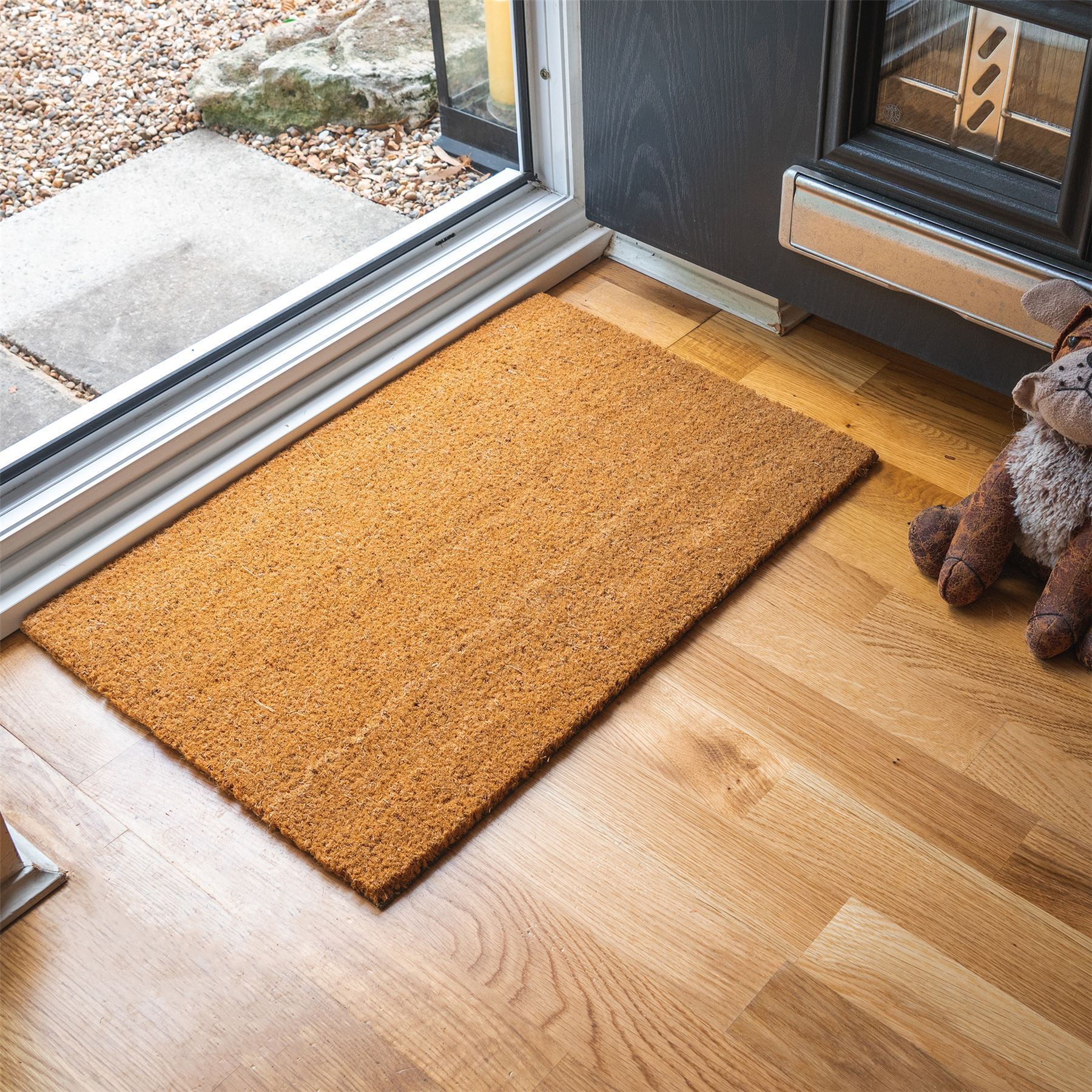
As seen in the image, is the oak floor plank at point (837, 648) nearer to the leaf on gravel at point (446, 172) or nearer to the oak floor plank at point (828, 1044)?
the oak floor plank at point (828, 1044)

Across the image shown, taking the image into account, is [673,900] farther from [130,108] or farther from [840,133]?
[130,108]

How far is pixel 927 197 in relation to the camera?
1379mm

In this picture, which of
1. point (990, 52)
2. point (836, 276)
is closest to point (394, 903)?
point (836, 276)

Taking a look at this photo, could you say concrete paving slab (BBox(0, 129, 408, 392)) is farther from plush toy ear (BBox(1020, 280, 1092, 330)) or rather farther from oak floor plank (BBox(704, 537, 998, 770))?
plush toy ear (BBox(1020, 280, 1092, 330))

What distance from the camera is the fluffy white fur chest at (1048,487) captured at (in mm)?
1259

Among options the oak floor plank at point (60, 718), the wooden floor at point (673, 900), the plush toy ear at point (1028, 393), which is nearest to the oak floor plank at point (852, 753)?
the wooden floor at point (673, 900)

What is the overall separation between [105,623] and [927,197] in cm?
105

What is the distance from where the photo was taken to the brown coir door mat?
124 cm

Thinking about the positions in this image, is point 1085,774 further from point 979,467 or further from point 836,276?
point 836,276

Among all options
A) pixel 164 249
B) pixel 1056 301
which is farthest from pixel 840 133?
pixel 164 249

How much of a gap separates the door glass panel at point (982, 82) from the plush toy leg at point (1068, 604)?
1.29ft

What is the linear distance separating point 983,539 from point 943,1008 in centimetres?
50

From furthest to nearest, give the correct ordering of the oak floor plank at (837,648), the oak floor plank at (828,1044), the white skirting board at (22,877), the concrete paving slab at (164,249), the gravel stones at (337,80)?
the gravel stones at (337,80) → the concrete paving slab at (164,249) → the oak floor plank at (837,648) → the white skirting board at (22,877) → the oak floor plank at (828,1044)

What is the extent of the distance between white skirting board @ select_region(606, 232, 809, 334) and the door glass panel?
36 cm
